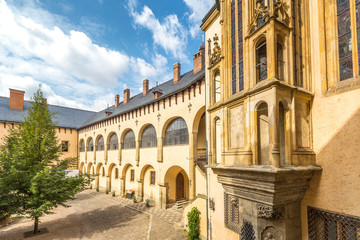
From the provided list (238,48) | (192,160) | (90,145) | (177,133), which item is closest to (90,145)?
(90,145)

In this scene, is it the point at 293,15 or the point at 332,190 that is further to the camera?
the point at 293,15

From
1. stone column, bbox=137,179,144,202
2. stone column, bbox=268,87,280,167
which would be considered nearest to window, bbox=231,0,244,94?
stone column, bbox=268,87,280,167

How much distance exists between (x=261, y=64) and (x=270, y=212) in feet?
12.8

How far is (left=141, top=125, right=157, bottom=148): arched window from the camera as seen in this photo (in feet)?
65.7

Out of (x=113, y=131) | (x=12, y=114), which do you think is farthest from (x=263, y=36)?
(x=12, y=114)

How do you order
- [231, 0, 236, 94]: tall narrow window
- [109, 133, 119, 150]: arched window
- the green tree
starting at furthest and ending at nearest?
1. [109, 133, 119, 150]: arched window
2. the green tree
3. [231, 0, 236, 94]: tall narrow window

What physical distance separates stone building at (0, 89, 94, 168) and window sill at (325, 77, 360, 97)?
31.9 m

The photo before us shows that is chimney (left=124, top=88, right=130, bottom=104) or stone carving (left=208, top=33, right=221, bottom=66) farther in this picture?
chimney (left=124, top=88, right=130, bottom=104)

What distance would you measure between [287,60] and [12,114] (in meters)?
40.3

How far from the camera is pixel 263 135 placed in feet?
18.8

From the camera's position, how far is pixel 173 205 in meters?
18.0

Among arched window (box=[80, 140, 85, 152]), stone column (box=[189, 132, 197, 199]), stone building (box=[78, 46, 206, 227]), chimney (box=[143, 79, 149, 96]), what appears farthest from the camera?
arched window (box=[80, 140, 85, 152])

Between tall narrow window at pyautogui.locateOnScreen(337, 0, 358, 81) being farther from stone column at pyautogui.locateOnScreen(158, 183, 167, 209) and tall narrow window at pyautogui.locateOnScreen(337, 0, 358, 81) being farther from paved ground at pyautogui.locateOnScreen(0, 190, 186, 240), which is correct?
stone column at pyautogui.locateOnScreen(158, 183, 167, 209)

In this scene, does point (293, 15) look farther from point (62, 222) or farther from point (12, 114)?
point (12, 114)
